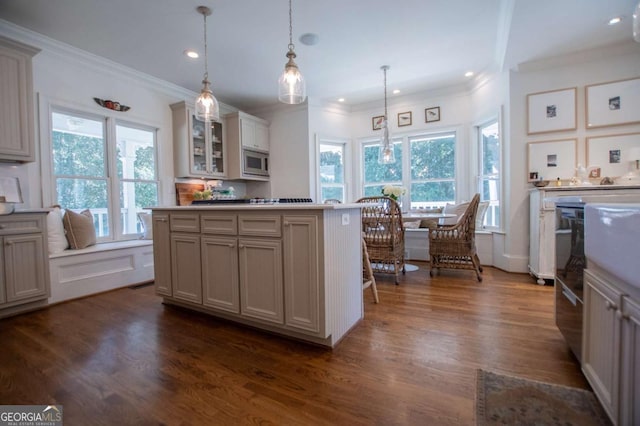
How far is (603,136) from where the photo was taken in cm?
327

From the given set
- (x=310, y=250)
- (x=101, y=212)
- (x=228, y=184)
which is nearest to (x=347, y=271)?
(x=310, y=250)

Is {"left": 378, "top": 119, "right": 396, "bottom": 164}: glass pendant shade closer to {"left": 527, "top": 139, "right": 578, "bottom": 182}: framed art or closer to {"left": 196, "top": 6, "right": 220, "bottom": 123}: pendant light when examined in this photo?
{"left": 527, "top": 139, "right": 578, "bottom": 182}: framed art

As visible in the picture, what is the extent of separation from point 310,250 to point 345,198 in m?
3.75

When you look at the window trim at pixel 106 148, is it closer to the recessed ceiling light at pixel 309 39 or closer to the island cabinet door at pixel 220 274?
the island cabinet door at pixel 220 274

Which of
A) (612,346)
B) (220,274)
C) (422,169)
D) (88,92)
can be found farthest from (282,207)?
(422,169)

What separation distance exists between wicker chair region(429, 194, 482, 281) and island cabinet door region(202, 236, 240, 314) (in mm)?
2524

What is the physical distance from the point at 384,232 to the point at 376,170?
2.28 metres

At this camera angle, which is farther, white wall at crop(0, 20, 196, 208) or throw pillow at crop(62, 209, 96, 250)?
throw pillow at crop(62, 209, 96, 250)

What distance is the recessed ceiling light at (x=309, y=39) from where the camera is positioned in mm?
3096

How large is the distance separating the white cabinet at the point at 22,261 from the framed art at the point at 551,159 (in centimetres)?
535

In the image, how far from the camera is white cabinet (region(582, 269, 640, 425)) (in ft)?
3.22

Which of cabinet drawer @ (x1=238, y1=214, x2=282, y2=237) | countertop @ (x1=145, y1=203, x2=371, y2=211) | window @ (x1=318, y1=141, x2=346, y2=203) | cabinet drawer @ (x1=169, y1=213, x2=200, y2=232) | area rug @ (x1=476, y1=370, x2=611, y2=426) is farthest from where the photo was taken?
window @ (x1=318, y1=141, x2=346, y2=203)

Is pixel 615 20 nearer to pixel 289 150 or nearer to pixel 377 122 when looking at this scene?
pixel 377 122

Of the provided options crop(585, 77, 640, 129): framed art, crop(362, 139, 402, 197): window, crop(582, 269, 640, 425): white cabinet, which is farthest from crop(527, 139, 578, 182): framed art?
crop(582, 269, 640, 425): white cabinet
